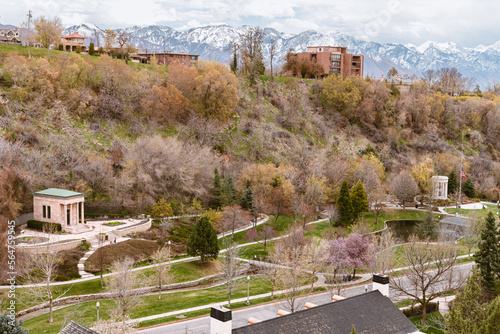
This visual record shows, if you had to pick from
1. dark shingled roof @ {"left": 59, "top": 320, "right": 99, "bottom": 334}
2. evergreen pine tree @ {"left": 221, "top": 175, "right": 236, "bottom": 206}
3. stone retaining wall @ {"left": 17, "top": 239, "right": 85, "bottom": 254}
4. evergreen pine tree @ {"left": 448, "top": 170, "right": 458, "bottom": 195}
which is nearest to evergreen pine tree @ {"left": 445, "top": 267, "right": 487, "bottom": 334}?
dark shingled roof @ {"left": 59, "top": 320, "right": 99, "bottom": 334}

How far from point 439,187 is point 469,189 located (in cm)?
691

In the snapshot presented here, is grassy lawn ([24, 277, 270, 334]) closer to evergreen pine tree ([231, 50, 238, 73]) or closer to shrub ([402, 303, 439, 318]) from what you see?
shrub ([402, 303, 439, 318])

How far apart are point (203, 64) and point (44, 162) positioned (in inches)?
1517

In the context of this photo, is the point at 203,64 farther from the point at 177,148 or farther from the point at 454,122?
the point at 454,122

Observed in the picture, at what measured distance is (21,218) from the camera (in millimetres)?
43562

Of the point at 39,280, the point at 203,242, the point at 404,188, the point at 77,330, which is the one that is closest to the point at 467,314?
the point at 77,330

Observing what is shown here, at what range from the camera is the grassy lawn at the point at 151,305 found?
2686 cm

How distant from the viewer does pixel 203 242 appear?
39.7 meters

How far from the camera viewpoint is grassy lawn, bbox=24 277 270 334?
26859 millimetres

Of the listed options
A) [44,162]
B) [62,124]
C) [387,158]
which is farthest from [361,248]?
[387,158]

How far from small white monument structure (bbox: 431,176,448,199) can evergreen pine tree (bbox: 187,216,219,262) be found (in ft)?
143

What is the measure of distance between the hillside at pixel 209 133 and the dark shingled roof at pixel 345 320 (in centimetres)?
3261

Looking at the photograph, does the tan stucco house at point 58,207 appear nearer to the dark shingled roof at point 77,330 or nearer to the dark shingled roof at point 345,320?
the dark shingled roof at point 77,330

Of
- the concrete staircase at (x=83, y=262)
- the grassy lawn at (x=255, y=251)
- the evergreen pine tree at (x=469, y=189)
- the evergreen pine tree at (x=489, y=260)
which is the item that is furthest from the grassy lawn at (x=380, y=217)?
the concrete staircase at (x=83, y=262)
